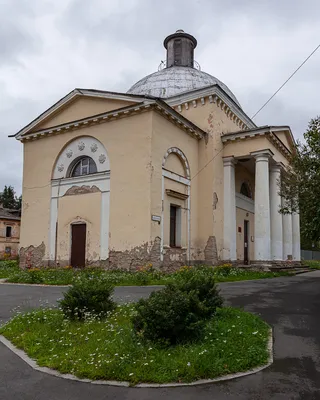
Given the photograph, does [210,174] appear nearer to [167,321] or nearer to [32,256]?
[32,256]

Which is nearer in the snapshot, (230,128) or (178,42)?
(230,128)

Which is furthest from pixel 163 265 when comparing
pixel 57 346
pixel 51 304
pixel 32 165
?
pixel 57 346

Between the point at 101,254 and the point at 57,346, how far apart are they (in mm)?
13025

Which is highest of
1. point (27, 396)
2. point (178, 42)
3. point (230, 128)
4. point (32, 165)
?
point (178, 42)

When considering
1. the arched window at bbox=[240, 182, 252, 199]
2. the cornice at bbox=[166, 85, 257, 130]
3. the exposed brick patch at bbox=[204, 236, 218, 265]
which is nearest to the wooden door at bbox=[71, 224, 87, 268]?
the exposed brick patch at bbox=[204, 236, 218, 265]

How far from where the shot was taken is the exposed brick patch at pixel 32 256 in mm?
20906

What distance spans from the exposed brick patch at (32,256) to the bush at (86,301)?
14.1 m

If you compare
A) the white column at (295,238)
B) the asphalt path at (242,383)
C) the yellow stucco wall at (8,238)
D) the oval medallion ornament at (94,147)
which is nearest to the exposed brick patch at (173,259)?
the oval medallion ornament at (94,147)

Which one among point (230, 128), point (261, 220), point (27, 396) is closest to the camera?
point (27, 396)

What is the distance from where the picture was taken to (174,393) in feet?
13.5

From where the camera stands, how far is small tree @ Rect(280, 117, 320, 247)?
10.0 m

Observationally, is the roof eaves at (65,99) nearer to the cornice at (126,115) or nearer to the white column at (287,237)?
the cornice at (126,115)

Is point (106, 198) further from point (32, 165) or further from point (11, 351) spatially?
point (11, 351)

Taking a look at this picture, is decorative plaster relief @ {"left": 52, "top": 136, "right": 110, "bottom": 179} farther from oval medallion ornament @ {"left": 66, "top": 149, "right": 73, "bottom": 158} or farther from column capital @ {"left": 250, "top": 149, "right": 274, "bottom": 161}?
column capital @ {"left": 250, "top": 149, "right": 274, "bottom": 161}
